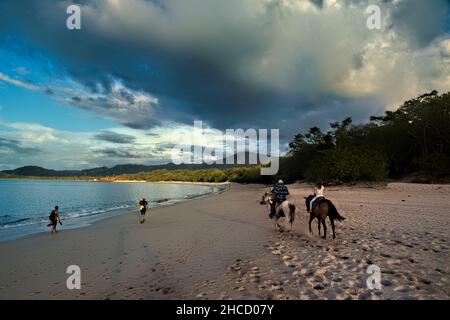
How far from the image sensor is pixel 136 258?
886cm

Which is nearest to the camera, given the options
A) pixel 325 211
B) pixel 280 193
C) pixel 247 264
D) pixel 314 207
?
pixel 247 264

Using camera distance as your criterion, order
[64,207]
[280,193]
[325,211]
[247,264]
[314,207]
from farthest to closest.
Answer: [64,207] → [280,193] → [314,207] → [325,211] → [247,264]

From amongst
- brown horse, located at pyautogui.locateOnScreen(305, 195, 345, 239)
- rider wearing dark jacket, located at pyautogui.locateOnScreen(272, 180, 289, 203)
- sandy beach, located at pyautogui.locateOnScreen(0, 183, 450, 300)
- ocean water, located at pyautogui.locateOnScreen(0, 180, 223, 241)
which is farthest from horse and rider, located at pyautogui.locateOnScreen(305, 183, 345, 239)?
ocean water, located at pyautogui.locateOnScreen(0, 180, 223, 241)

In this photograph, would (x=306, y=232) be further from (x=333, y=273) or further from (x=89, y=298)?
(x=89, y=298)

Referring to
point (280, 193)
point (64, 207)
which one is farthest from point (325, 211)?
point (64, 207)

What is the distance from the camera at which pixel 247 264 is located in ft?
23.8

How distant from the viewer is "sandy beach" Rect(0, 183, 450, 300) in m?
5.36

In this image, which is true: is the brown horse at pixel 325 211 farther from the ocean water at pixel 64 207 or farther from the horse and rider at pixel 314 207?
the ocean water at pixel 64 207

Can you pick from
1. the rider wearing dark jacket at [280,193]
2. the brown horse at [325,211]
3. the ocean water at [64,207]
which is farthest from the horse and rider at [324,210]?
the ocean water at [64,207]

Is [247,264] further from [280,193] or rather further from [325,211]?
[280,193]

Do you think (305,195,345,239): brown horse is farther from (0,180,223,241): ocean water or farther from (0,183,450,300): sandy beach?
(0,180,223,241): ocean water

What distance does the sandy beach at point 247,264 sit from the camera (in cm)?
536

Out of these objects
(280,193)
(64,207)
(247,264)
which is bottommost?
(64,207)
